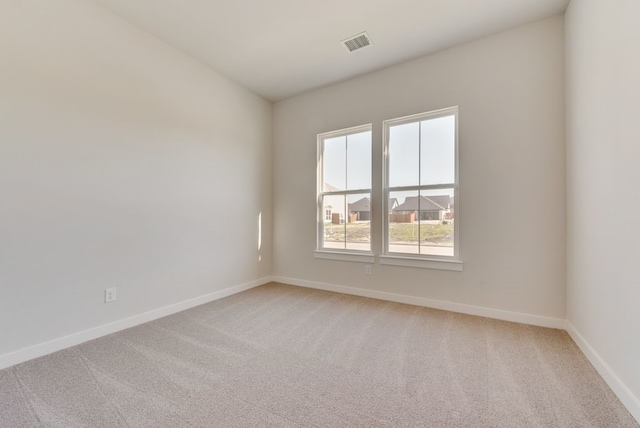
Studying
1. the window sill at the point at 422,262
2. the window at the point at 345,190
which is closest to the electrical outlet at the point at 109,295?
the window at the point at 345,190

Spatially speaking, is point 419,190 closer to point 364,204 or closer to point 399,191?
point 399,191

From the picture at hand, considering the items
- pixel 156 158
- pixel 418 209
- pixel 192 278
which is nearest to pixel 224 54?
pixel 156 158

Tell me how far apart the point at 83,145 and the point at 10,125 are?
40cm

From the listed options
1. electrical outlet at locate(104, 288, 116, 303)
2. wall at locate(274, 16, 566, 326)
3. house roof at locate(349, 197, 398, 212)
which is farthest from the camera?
house roof at locate(349, 197, 398, 212)

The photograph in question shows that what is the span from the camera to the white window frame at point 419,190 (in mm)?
2838

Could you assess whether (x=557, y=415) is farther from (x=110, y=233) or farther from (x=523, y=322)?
(x=110, y=233)

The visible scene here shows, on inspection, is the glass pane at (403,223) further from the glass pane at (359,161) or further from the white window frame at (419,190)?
the glass pane at (359,161)

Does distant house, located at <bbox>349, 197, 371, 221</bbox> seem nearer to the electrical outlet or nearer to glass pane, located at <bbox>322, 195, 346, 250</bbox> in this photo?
glass pane, located at <bbox>322, 195, 346, 250</bbox>

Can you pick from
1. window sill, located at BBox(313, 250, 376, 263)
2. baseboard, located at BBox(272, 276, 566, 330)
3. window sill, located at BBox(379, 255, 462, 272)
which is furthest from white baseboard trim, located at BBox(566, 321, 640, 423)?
window sill, located at BBox(313, 250, 376, 263)

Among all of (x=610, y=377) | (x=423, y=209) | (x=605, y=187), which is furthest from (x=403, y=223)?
(x=610, y=377)

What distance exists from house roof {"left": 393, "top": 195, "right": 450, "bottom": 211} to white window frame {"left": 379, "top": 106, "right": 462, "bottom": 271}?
0.35 ft

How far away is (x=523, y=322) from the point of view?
2.49m

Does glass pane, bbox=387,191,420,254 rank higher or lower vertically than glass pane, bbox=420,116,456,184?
lower

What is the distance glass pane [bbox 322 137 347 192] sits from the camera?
12.1ft
